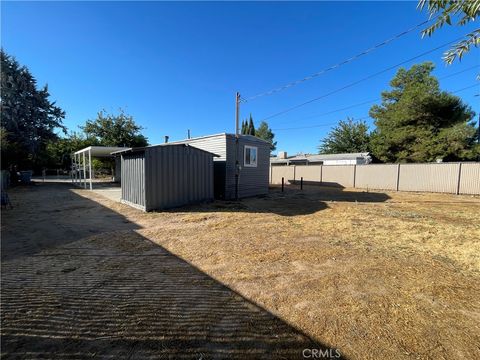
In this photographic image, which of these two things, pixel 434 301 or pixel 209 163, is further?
pixel 209 163

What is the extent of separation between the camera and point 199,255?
3.88m

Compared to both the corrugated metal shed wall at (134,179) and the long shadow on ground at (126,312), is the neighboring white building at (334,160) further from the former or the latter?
the long shadow on ground at (126,312)

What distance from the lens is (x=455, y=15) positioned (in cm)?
202

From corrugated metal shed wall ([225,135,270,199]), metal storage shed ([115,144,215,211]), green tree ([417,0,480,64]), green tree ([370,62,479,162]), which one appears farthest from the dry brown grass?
green tree ([370,62,479,162])

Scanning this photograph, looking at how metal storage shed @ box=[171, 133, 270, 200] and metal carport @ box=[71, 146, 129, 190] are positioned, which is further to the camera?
metal carport @ box=[71, 146, 129, 190]

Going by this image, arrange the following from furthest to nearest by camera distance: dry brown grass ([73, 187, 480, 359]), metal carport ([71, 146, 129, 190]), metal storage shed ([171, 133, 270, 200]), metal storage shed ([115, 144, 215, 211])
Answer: metal carport ([71, 146, 129, 190])
metal storage shed ([171, 133, 270, 200])
metal storage shed ([115, 144, 215, 211])
dry brown grass ([73, 187, 480, 359])

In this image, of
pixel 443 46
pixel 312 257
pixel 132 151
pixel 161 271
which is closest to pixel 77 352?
pixel 161 271

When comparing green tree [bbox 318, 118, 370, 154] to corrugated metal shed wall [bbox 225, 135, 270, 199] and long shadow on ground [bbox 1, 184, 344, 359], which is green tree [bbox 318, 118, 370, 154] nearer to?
corrugated metal shed wall [bbox 225, 135, 270, 199]

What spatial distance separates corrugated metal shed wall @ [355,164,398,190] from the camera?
1466cm

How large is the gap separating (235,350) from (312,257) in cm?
228

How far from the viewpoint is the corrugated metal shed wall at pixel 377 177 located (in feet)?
48.1

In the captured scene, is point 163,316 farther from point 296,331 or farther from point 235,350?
point 296,331

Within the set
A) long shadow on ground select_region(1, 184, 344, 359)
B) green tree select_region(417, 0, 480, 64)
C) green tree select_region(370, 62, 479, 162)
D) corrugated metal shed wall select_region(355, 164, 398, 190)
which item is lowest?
long shadow on ground select_region(1, 184, 344, 359)

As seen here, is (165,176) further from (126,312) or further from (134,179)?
(126,312)
